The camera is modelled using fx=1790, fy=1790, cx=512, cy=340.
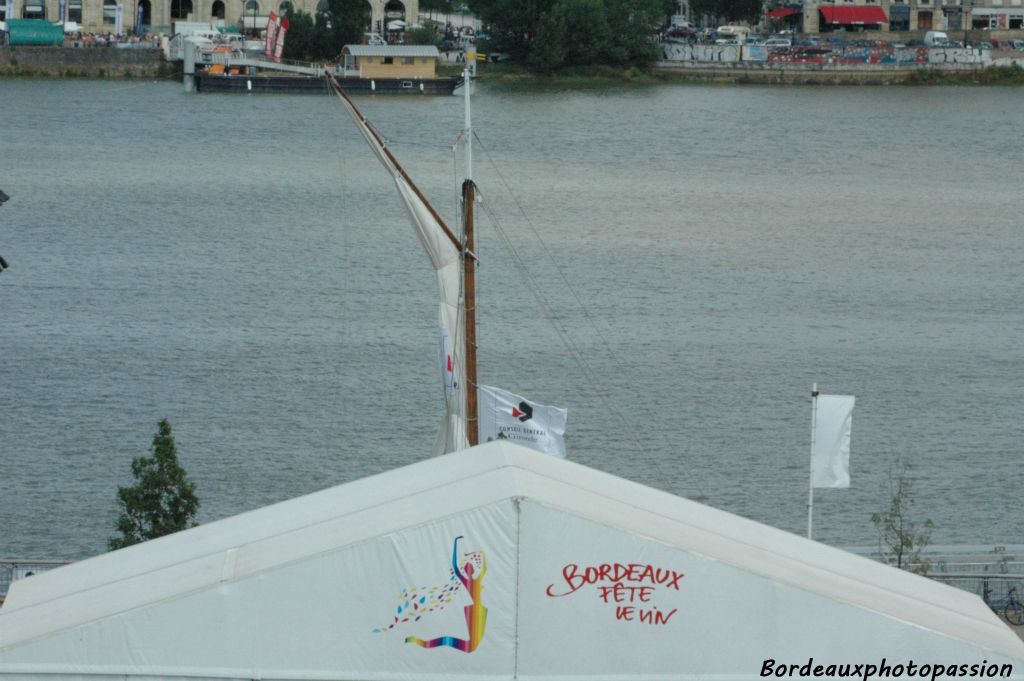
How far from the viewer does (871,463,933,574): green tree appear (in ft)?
70.7

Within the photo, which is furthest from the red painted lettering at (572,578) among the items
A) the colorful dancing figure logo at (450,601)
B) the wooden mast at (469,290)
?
the wooden mast at (469,290)

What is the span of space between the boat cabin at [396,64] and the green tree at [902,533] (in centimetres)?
8452

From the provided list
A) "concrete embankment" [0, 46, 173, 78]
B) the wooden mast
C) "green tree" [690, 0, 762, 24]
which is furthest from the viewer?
"green tree" [690, 0, 762, 24]

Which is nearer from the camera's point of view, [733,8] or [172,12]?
[172,12]

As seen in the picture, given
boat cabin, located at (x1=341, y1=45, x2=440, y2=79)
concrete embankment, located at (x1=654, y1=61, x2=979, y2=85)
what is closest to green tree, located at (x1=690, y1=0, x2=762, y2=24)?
concrete embankment, located at (x1=654, y1=61, x2=979, y2=85)

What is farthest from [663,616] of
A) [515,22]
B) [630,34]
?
[630,34]

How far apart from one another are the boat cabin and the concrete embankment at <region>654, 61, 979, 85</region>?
52.7 feet

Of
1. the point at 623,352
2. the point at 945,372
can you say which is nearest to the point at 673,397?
the point at 623,352

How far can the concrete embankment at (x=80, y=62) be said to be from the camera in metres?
117

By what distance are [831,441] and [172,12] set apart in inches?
4487

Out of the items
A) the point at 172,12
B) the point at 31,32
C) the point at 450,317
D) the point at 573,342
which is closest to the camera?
the point at 450,317

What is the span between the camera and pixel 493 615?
13.8m

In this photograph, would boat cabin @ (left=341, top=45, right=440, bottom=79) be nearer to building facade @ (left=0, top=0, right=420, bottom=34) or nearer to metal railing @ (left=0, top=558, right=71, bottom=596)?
building facade @ (left=0, top=0, right=420, bottom=34)

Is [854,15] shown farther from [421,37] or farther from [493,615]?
[493,615]
